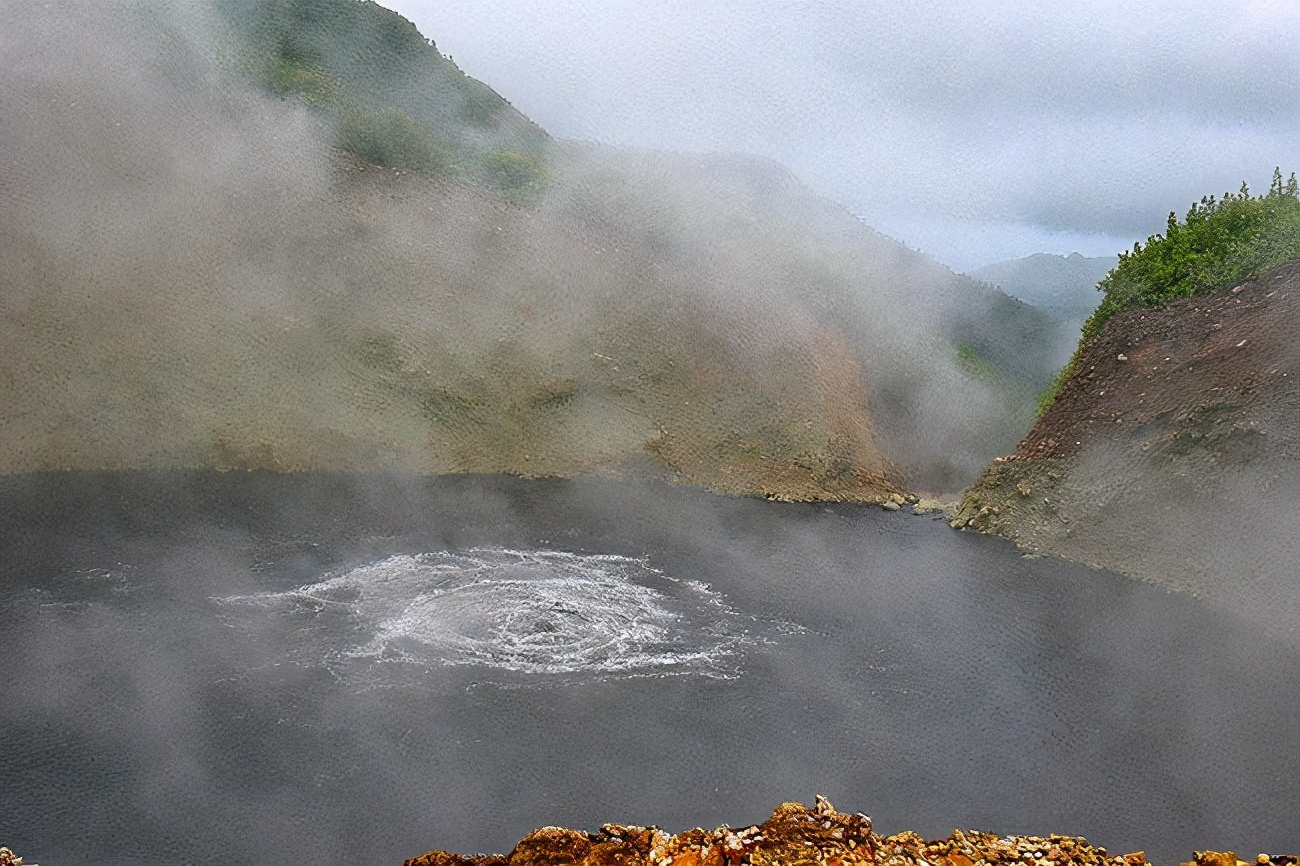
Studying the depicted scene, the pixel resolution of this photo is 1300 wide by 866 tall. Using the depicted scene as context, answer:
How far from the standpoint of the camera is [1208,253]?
140 ft

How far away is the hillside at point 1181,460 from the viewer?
A: 34.1 m

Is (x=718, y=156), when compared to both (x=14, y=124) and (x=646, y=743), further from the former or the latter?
(x=646, y=743)

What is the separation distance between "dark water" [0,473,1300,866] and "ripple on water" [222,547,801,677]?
0.35 feet

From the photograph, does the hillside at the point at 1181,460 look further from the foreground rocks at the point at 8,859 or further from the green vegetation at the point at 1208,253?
the foreground rocks at the point at 8,859

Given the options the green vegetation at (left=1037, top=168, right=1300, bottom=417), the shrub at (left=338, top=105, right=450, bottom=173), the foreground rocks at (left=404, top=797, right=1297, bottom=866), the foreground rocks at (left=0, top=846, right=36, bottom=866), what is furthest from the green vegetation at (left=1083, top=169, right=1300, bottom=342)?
the foreground rocks at (left=0, top=846, right=36, bottom=866)

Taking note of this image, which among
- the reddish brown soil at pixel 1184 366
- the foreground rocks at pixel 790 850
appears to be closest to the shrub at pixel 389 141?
the reddish brown soil at pixel 1184 366

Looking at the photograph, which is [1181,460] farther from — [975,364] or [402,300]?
[402,300]

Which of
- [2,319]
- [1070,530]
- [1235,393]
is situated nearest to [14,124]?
[2,319]

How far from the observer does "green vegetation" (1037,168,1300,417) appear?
40.8 metres

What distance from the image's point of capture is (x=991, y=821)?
19.4 m

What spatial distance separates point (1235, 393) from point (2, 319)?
4869 cm

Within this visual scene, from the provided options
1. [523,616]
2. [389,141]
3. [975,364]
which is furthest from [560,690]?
[975,364]

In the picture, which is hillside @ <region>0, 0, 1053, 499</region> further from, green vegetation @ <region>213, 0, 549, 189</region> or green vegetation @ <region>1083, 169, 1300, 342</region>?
green vegetation @ <region>1083, 169, 1300, 342</region>

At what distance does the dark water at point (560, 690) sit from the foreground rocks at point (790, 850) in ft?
8.80
